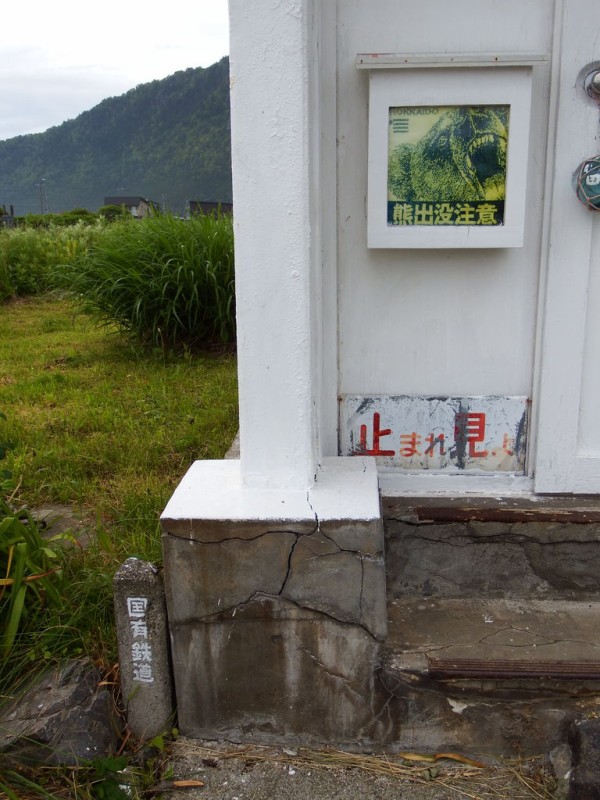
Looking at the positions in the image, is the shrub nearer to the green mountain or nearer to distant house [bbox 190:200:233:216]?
distant house [bbox 190:200:233:216]

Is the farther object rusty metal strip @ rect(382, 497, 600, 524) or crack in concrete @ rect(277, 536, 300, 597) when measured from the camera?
rusty metal strip @ rect(382, 497, 600, 524)

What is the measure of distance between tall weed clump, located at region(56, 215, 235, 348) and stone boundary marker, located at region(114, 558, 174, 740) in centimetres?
379

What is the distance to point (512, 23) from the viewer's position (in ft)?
7.26

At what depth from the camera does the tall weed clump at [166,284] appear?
5.79 metres

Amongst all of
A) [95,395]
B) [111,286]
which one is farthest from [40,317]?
[95,395]

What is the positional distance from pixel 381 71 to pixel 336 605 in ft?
5.06

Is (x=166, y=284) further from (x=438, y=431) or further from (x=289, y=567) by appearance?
(x=289, y=567)

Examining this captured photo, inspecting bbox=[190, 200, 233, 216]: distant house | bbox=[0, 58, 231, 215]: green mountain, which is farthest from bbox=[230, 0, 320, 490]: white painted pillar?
bbox=[0, 58, 231, 215]: green mountain

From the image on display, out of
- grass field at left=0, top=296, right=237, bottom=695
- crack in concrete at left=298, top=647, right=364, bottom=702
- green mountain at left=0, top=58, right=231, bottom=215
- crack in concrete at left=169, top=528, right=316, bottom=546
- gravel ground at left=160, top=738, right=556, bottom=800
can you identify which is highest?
green mountain at left=0, top=58, right=231, bottom=215

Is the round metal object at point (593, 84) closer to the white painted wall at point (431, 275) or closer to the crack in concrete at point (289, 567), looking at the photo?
the white painted wall at point (431, 275)

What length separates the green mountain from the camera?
88.8 m

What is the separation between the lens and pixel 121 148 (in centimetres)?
10850

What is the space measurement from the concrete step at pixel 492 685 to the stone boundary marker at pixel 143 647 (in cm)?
62

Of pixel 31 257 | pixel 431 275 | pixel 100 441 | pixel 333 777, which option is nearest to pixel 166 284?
pixel 100 441
